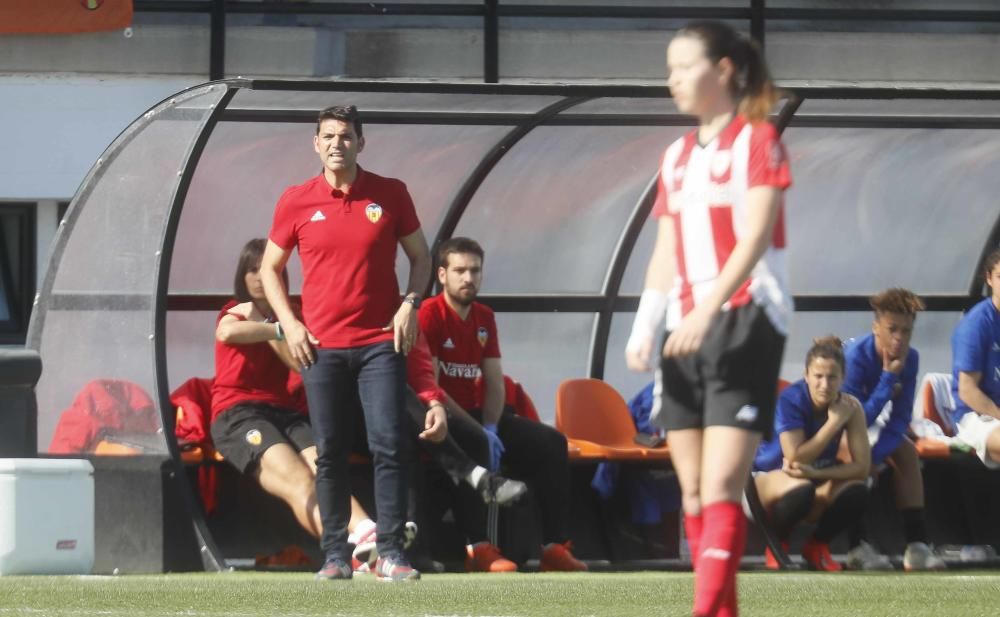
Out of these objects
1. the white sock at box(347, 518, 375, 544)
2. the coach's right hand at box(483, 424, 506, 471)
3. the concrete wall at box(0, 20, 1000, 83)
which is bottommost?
the white sock at box(347, 518, 375, 544)

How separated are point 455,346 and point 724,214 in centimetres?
461

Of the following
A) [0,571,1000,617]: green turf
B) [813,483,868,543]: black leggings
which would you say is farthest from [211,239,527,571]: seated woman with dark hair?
[813,483,868,543]: black leggings

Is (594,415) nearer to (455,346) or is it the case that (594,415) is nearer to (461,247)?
(455,346)

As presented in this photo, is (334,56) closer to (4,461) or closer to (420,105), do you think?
(420,105)

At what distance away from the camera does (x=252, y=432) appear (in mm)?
9031

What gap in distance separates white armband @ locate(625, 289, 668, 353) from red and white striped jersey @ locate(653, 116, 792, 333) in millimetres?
32

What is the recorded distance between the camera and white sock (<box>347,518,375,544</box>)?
862cm

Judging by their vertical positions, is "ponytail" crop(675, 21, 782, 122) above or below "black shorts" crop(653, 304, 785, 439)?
above

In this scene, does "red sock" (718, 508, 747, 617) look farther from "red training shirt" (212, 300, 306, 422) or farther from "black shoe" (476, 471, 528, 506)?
"red training shirt" (212, 300, 306, 422)

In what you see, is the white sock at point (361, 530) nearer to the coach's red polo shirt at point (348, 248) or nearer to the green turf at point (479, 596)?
the green turf at point (479, 596)

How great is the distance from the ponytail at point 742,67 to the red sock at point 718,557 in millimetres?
1019

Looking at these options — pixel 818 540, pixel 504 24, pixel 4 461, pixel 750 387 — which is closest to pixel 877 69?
pixel 504 24

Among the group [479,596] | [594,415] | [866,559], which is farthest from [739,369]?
[594,415]

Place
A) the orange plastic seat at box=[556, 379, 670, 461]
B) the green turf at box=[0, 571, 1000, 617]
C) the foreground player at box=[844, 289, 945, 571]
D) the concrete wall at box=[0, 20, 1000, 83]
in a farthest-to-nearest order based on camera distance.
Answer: the concrete wall at box=[0, 20, 1000, 83], the orange plastic seat at box=[556, 379, 670, 461], the foreground player at box=[844, 289, 945, 571], the green turf at box=[0, 571, 1000, 617]
